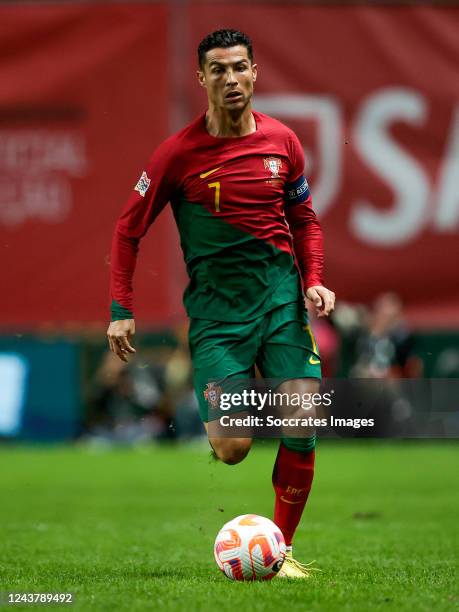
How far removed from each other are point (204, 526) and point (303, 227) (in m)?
3.87

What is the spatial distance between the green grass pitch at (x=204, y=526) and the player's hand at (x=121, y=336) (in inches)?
44.1

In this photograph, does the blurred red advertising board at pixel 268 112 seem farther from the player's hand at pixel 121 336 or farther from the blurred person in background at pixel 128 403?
the player's hand at pixel 121 336

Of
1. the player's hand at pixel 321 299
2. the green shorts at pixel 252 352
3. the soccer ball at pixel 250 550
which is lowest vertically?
the soccer ball at pixel 250 550

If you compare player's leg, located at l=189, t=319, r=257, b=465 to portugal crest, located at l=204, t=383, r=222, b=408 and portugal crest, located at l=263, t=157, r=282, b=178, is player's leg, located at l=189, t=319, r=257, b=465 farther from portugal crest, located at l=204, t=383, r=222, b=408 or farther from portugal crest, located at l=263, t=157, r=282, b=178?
portugal crest, located at l=263, t=157, r=282, b=178

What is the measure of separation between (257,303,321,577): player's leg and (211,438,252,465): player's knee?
0.26 metres

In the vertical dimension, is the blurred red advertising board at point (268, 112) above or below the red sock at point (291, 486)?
above

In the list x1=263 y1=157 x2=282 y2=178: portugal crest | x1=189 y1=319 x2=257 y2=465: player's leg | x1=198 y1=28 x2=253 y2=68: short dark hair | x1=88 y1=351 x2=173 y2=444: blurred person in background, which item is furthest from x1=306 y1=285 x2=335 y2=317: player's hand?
x1=88 y1=351 x2=173 y2=444: blurred person in background

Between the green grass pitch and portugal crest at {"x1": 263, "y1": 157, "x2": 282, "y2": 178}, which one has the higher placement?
portugal crest at {"x1": 263, "y1": 157, "x2": 282, "y2": 178}

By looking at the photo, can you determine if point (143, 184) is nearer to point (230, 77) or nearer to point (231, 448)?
point (230, 77)

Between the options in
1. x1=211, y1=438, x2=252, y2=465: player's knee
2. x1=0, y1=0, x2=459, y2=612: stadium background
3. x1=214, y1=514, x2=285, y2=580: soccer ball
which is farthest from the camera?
x1=0, y1=0, x2=459, y2=612: stadium background

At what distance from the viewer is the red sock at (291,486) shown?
677 centimetres

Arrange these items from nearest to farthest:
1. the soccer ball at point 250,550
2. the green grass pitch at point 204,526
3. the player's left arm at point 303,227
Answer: the green grass pitch at point 204,526 < the soccer ball at point 250,550 < the player's left arm at point 303,227

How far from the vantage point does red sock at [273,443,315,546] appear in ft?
22.2

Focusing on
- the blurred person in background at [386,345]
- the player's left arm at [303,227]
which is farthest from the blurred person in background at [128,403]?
the player's left arm at [303,227]
